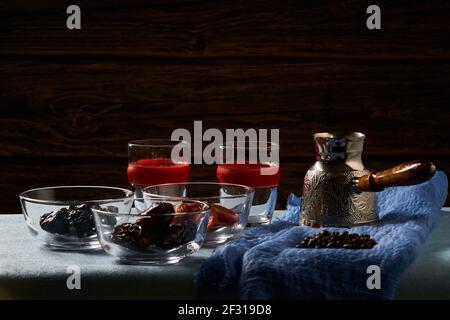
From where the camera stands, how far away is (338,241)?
106 cm

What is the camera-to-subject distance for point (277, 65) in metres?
2.09

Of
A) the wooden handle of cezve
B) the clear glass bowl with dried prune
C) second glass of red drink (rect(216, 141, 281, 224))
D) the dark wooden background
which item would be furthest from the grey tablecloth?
the dark wooden background

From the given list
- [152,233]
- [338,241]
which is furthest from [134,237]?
[338,241]

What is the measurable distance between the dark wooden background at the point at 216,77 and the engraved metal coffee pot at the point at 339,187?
83 cm

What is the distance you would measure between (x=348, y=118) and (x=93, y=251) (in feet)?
3.74

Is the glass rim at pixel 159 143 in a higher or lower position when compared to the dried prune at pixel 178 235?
higher

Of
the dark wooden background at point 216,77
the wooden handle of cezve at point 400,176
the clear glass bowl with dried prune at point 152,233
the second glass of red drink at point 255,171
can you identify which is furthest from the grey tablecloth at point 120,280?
the dark wooden background at point 216,77

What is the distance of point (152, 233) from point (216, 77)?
1.12 metres

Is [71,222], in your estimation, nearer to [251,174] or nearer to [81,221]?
[81,221]

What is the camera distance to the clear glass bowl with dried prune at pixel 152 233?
40.0 inches

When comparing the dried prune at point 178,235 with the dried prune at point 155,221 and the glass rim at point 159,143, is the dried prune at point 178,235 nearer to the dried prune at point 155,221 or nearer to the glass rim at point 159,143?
the dried prune at point 155,221

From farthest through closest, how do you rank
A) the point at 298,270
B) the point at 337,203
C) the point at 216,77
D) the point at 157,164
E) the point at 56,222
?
the point at 216,77
the point at 157,164
the point at 337,203
the point at 56,222
the point at 298,270

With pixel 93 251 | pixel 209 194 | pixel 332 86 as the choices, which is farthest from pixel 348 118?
pixel 93 251

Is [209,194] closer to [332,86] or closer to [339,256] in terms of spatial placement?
[339,256]
